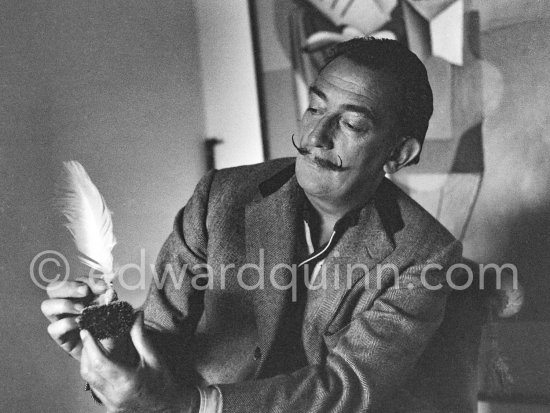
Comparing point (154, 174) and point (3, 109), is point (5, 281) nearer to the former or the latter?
point (3, 109)

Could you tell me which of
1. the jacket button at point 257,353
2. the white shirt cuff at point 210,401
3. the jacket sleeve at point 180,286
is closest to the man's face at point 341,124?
the jacket sleeve at point 180,286

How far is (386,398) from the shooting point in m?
1.24

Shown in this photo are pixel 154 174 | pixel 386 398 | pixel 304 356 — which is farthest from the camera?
pixel 154 174

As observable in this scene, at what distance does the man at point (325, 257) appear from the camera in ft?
→ 4.15

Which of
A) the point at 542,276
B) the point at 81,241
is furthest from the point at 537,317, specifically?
the point at 81,241

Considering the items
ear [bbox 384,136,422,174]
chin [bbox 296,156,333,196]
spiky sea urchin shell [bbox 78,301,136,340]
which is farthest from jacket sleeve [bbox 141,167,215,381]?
ear [bbox 384,136,422,174]

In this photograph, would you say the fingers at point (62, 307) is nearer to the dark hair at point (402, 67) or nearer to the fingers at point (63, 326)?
the fingers at point (63, 326)

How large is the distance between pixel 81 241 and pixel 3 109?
1.47ft

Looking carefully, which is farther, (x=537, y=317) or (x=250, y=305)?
(x=537, y=317)

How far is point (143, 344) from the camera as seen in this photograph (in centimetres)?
91

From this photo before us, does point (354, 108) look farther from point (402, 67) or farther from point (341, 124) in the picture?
point (402, 67)

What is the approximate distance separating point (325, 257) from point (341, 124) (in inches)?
12.5

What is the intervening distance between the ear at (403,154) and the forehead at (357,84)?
6.5 inches

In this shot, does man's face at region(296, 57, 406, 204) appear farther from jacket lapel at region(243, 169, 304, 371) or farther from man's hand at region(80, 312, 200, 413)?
man's hand at region(80, 312, 200, 413)
